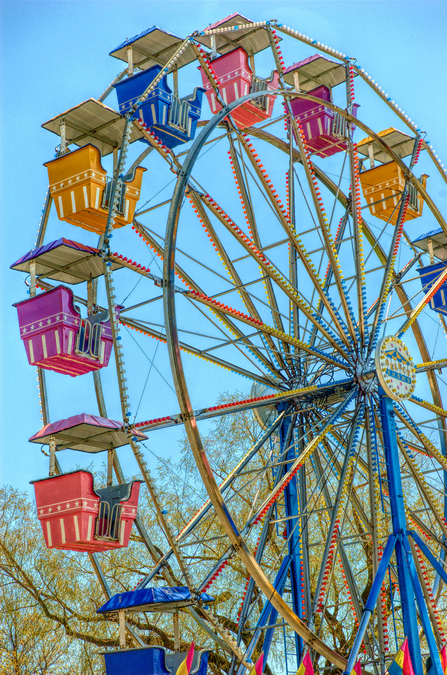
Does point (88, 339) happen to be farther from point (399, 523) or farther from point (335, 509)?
point (399, 523)

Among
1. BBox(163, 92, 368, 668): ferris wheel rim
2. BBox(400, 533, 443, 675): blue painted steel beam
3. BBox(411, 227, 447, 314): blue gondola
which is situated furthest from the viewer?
BBox(411, 227, 447, 314): blue gondola

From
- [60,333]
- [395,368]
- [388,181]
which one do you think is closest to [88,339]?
[60,333]

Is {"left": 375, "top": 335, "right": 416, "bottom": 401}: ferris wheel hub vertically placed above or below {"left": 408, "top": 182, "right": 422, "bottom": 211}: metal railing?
below

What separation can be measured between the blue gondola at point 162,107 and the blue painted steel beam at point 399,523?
430cm

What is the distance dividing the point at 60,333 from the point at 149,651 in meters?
3.89

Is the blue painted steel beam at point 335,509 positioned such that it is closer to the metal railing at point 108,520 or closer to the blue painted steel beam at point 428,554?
the blue painted steel beam at point 428,554

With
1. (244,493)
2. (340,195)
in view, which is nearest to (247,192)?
(340,195)

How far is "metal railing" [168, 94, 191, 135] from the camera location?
11383mm

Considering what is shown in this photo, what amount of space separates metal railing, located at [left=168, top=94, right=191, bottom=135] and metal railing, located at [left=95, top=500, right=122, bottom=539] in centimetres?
491

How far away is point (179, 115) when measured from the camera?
1150cm

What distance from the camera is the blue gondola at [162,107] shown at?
440 inches

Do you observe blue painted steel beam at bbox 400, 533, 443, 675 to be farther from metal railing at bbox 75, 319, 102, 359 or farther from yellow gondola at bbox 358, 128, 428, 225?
yellow gondola at bbox 358, 128, 428, 225

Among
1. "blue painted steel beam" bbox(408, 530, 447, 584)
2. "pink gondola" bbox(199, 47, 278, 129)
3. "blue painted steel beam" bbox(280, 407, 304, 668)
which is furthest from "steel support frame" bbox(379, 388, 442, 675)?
"pink gondola" bbox(199, 47, 278, 129)

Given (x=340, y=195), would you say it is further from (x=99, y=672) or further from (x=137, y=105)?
(x=99, y=672)
